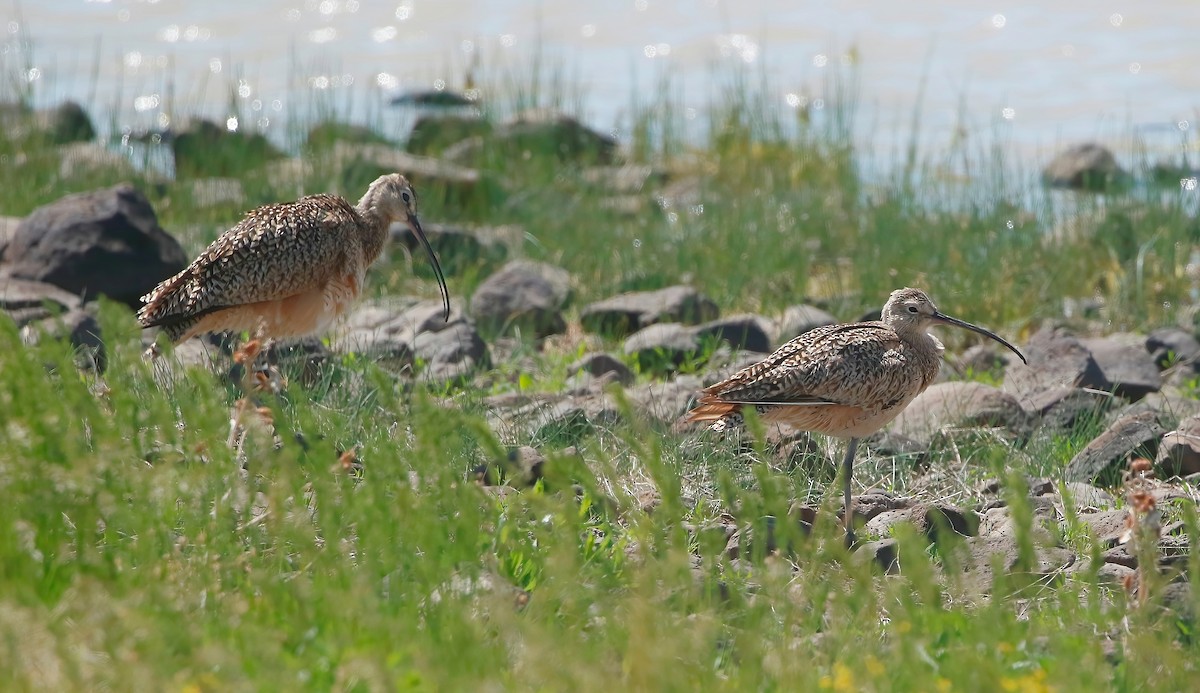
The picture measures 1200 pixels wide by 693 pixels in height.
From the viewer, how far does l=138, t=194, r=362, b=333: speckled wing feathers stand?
24.7 ft

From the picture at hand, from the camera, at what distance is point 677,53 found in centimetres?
2156

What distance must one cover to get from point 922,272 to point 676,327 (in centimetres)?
228

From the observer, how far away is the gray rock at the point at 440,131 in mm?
15781

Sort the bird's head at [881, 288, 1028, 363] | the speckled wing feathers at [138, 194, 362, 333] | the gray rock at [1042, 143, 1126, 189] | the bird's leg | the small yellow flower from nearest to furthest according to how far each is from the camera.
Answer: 1. the small yellow flower
2. the bird's leg
3. the bird's head at [881, 288, 1028, 363]
4. the speckled wing feathers at [138, 194, 362, 333]
5. the gray rock at [1042, 143, 1126, 189]

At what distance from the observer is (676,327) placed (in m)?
9.63

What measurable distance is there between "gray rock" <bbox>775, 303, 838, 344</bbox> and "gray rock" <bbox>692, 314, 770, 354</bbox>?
25 cm

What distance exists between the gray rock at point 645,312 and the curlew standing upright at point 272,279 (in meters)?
2.40

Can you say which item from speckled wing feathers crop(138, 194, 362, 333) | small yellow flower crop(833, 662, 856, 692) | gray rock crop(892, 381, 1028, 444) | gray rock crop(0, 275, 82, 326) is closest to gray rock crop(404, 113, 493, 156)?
gray rock crop(0, 275, 82, 326)

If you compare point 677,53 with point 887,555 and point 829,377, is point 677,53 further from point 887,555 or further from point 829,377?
point 887,555

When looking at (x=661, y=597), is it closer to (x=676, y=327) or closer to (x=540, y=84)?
(x=676, y=327)

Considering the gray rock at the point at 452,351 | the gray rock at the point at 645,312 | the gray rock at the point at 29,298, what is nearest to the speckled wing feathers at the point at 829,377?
the gray rock at the point at 452,351

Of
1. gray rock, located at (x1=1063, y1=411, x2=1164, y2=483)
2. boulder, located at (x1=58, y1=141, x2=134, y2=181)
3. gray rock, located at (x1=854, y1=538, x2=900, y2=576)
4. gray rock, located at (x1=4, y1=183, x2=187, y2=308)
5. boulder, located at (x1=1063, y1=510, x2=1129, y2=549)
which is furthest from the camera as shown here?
boulder, located at (x1=58, y1=141, x2=134, y2=181)

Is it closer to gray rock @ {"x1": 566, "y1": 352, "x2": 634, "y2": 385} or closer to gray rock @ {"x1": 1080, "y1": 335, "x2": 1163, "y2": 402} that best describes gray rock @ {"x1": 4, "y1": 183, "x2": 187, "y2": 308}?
gray rock @ {"x1": 566, "y1": 352, "x2": 634, "y2": 385}

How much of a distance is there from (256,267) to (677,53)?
14.7 meters
